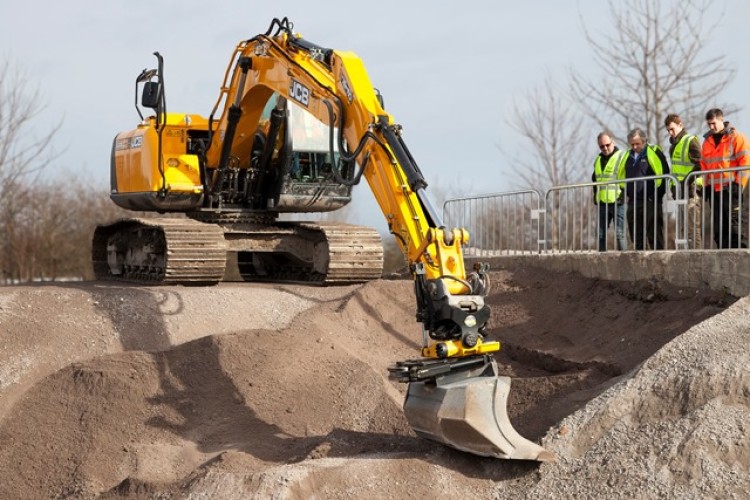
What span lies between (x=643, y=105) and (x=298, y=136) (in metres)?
12.7

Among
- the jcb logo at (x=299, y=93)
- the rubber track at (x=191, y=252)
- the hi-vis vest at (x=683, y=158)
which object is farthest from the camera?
the rubber track at (x=191, y=252)

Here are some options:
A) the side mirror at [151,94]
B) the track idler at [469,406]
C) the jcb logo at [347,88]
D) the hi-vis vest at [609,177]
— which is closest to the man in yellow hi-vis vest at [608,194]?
the hi-vis vest at [609,177]

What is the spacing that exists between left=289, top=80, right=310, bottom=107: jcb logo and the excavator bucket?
4049 millimetres

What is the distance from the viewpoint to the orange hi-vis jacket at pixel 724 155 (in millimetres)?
11930

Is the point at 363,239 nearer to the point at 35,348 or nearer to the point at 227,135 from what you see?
the point at 227,135

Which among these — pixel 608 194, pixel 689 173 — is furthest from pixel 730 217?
pixel 608 194

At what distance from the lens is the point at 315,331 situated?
1198 centimetres

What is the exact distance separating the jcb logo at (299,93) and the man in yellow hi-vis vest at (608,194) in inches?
159

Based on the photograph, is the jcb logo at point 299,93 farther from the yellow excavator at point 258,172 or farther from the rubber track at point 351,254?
the rubber track at point 351,254

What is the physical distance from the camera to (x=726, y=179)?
39.1 ft

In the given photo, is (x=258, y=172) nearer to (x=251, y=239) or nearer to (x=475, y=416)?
(x=251, y=239)

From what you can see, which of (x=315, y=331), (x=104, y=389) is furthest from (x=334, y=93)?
(x=104, y=389)

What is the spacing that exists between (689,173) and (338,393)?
Answer: 4.76 meters

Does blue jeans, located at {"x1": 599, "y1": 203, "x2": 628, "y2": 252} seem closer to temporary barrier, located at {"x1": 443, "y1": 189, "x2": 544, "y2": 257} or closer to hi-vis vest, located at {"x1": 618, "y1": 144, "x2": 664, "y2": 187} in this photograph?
hi-vis vest, located at {"x1": 618, "y1": 144, "x2": 664, "y2": 187}
